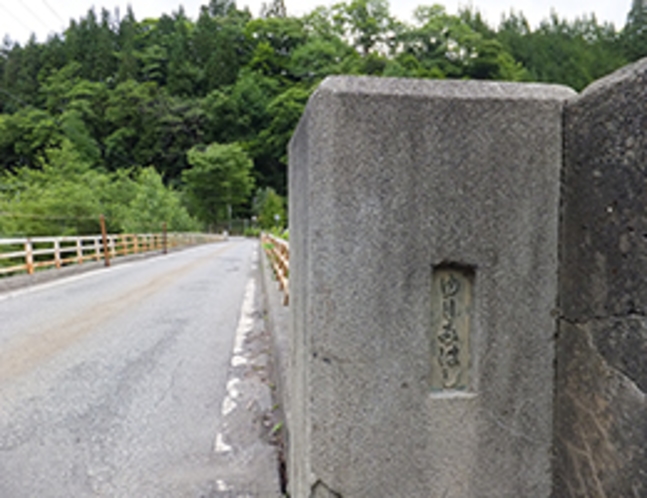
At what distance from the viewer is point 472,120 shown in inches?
48.1

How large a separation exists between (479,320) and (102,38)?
85.4 meters

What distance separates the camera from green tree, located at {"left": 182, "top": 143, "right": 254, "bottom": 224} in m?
60.2

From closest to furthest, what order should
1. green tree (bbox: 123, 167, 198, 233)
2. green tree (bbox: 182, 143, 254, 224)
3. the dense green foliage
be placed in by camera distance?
green tree (bbox: 123, 167, 198, 233) → the dense green foliage → green tree (bbox: 182, 143, 254, 224)

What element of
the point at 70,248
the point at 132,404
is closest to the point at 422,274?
the point at 132,404

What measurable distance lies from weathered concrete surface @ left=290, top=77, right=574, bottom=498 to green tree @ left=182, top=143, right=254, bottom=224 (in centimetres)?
6145

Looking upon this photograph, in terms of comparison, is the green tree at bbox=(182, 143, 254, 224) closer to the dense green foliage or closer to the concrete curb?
the dense green foliage

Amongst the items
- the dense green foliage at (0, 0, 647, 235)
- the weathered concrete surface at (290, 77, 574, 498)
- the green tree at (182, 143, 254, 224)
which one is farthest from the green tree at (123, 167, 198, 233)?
the weathered concrete surface at (290, 77, 574, 498)

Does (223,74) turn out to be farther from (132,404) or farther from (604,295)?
(604,295)

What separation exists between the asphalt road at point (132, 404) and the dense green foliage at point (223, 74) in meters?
A: 37.9

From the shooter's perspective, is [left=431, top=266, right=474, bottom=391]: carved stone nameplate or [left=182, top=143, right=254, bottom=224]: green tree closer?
[left=431, top=266, right=474, bottom=391]: carved stone nameplate

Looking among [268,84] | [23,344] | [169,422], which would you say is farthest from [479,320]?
[268,84]

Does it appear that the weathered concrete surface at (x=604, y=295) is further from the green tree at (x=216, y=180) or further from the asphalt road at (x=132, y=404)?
the green tree at (x=216, y=180)

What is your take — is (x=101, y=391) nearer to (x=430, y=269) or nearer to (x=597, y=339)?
(x=430, y=269)

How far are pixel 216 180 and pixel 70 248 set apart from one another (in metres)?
51.7
